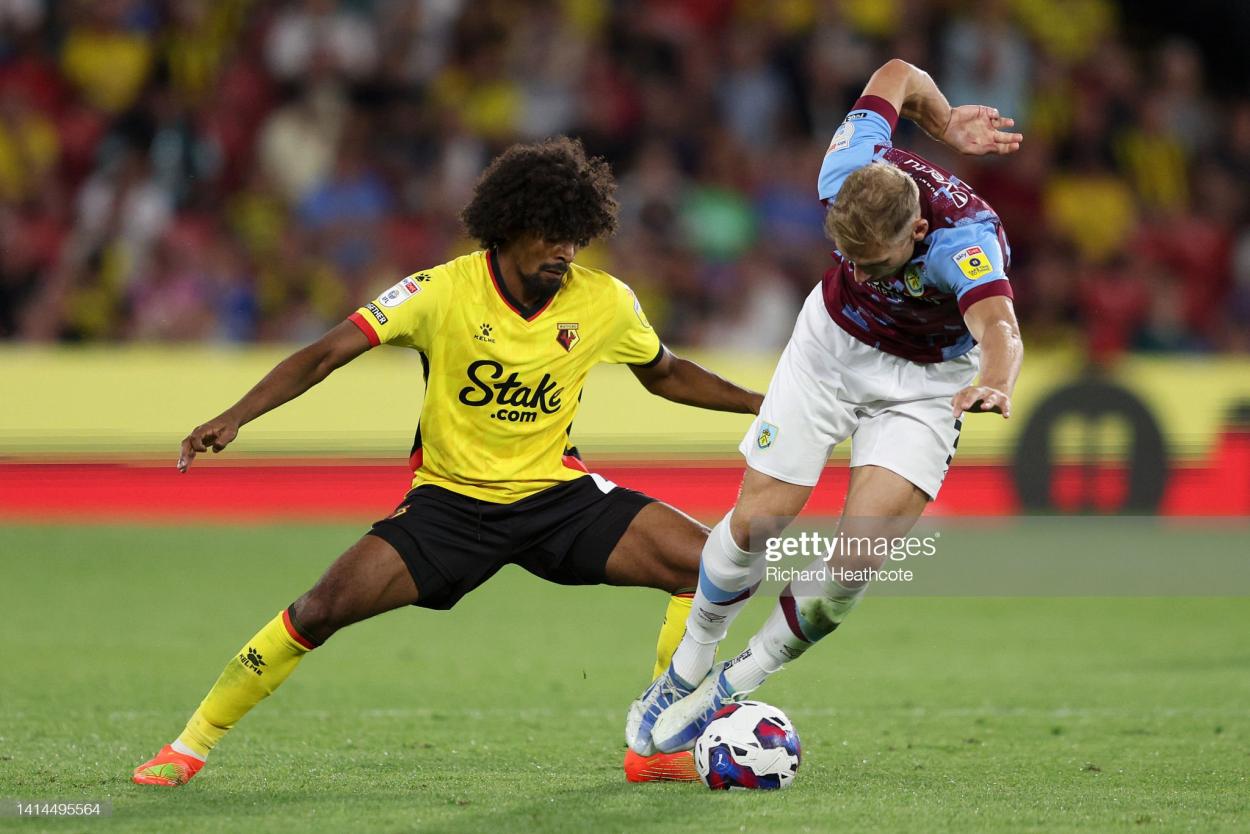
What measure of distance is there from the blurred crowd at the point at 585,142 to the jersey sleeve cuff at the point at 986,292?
8455 mm

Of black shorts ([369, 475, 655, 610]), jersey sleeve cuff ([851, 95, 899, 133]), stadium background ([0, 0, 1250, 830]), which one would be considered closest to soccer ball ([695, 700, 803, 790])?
black shorts ([369, 475, 655, 610])

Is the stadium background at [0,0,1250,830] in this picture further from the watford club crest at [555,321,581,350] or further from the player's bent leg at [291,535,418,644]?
the player's bent leg at [291,535,418,644]

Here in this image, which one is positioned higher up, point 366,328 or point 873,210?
point 873,210

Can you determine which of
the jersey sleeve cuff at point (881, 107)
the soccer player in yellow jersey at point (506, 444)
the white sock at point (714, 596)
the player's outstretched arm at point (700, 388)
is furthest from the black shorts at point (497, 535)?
the jersey sleeve cuff at point (881, 107)

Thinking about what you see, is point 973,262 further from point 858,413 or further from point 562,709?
point 562,709

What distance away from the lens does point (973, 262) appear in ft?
16.9

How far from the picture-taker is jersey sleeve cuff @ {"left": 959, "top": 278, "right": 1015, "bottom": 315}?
5.08m

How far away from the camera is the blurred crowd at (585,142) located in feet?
44.9

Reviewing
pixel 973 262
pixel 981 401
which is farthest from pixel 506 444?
pixel 981 401

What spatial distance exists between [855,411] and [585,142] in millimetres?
8899

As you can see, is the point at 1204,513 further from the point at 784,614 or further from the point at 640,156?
the point at 784,614

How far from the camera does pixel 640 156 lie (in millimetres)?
14344

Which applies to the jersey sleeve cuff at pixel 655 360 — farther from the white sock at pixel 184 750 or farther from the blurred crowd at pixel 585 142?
the blurred crowd at pixel 585 142

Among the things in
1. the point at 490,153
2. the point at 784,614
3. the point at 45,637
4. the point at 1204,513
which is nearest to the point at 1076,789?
the point at 784,614
